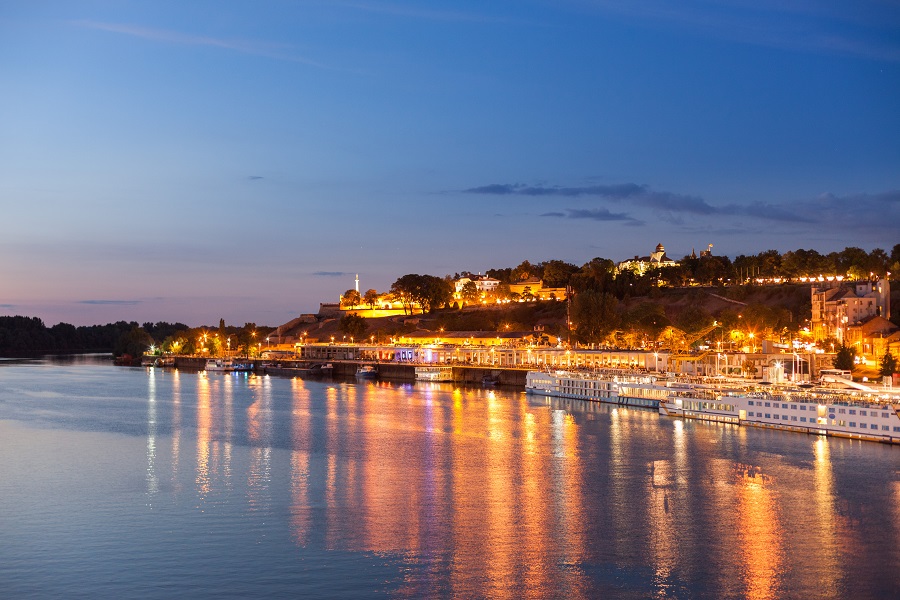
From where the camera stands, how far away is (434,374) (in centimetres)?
9831

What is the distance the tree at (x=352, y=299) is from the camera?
6570 inches

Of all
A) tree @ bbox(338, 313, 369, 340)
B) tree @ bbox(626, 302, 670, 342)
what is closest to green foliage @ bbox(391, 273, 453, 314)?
tree @ bbox(338, 313, 369, 340)

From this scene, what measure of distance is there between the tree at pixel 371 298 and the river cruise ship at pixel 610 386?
89.5 m

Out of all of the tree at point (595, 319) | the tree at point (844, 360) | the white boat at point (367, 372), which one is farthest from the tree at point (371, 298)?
the tree at point (844, 360)

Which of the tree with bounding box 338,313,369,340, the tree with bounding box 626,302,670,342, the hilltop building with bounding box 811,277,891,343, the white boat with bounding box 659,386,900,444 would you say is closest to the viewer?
the white boat with bounding box 659,386,900,444

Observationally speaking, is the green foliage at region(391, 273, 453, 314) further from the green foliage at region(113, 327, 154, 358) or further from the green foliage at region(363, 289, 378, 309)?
the green foliage at region(113, 327, 154, 358)

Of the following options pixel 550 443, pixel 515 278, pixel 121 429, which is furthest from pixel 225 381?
pixel 515 278

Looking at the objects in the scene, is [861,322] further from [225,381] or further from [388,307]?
[388,307]

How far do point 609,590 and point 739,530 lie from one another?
719 cm

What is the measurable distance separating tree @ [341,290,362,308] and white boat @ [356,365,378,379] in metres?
56.8

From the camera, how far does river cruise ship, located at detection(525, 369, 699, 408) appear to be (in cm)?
6241

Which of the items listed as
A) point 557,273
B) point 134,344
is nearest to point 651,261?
point 557,273

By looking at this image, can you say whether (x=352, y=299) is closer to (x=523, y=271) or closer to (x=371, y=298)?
(x=371, y=298)

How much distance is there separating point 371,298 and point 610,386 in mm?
102335
